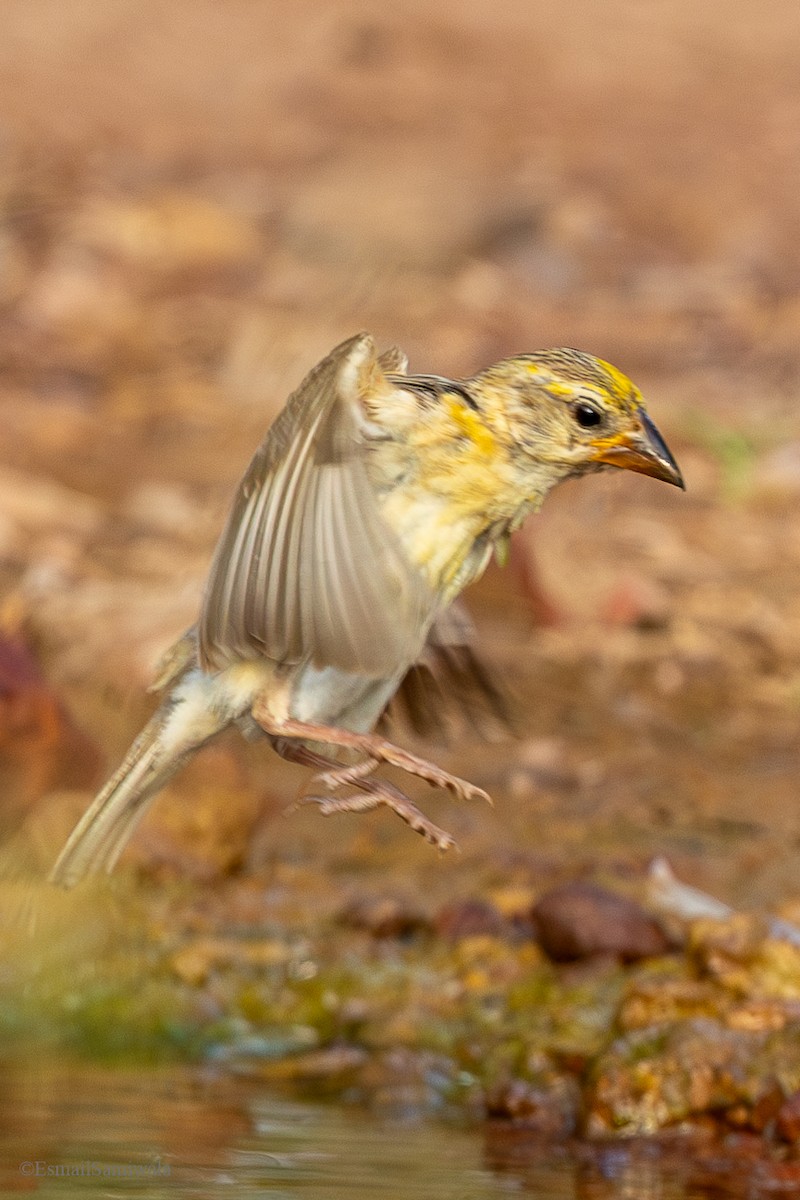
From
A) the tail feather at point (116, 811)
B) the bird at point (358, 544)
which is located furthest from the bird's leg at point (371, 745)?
the tail feather at point (116, 811)

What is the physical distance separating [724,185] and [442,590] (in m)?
9.91

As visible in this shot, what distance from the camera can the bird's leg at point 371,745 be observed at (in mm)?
3557

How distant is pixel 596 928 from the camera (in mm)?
5336

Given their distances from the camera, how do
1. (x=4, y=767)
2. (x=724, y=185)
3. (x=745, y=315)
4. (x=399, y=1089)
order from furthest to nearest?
(x=724, y=185) < (x=745, y=315) < (x=4, y=767) < (x=399, y=1089)

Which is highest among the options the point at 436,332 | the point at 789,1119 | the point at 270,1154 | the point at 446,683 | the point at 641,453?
the point at 436,332

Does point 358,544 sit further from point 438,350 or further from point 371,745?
point 438,350

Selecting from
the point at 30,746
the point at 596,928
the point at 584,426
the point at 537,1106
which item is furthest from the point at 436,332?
the point at 584,426

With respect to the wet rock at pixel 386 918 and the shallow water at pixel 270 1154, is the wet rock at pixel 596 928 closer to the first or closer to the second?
the wet rock at pixel 386 918

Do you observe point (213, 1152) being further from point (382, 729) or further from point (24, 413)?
point (24, 413)

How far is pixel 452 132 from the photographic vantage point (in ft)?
45.4

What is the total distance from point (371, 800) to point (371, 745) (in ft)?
0.38

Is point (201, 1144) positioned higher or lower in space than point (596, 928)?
lower

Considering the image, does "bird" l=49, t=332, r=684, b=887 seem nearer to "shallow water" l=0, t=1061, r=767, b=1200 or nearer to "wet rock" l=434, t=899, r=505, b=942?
"shallow water" l=0, t=1061, r=767, b=1200

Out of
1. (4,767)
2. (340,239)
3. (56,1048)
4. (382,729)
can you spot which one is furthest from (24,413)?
(382,729)
